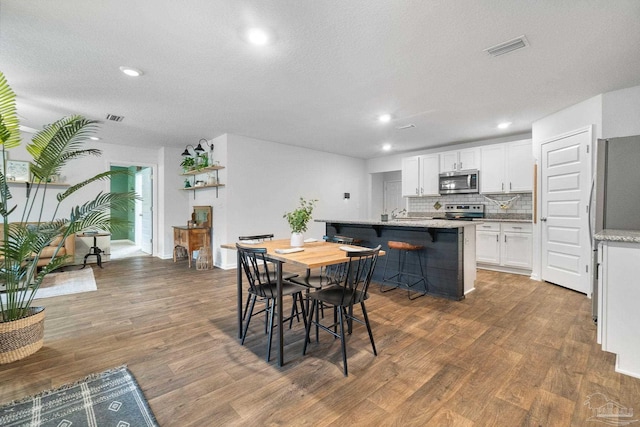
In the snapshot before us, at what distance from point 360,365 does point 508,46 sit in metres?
2.86

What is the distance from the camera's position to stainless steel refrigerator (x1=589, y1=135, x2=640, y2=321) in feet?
8.30

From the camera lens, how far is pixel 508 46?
239cm

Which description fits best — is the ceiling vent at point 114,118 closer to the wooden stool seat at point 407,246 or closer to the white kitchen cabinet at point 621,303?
the wooden stool seat at point 407,246

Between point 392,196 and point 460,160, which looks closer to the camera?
point 460,160

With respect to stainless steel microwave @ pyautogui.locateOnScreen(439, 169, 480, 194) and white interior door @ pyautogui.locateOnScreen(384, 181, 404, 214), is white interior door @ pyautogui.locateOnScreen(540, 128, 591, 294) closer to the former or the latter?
stainless steel microwave @ pyautogui.locateOnScreen(439, 169, 480, 194)

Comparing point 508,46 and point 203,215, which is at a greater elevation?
point 508,46

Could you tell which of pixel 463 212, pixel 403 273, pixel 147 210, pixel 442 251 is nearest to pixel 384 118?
pixel 442 251

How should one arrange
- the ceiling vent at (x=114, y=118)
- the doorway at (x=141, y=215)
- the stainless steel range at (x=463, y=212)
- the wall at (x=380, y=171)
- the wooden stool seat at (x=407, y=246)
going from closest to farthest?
the wooden stool seat at (x=407, y=246), the ceiling vent at (x=114, y=118), the stainless steel range at (x=463, y=212), the wall at (x=380, y=171), the doorway at (x=141, y=215)

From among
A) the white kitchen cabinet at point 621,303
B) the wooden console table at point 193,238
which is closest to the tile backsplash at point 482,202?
the white kitchen cabinet at point 621,303

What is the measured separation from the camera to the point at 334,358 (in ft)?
7.26

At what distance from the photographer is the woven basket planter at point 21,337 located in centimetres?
215

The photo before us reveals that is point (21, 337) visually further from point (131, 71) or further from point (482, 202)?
point (482, 202)

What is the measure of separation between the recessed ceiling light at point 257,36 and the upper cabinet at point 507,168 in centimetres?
476

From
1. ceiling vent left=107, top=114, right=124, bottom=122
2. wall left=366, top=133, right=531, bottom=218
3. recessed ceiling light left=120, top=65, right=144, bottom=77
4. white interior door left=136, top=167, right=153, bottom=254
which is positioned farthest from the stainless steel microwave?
white interior door left=136, top=167, right=153, bottom=254
